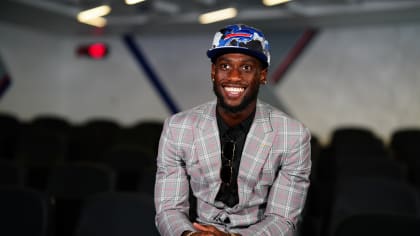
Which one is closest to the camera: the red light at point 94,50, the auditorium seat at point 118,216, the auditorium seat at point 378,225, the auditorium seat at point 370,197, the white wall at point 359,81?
the auditorium seat at point 378,225

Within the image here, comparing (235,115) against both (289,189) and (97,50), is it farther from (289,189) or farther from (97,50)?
(97,50)

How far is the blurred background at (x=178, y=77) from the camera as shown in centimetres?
580

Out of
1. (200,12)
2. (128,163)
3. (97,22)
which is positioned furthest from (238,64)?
(97,22)

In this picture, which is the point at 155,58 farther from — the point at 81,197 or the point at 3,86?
the point at 81,197

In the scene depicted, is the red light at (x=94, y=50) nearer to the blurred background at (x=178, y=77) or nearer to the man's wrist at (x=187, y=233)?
the blurred background at (x=178, y=77)

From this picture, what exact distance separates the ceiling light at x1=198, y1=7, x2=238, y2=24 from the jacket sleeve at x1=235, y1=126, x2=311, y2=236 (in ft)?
15.9

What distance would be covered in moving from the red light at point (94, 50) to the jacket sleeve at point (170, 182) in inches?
312

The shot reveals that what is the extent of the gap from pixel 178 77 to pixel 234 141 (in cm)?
724

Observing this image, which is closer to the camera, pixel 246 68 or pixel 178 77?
pixel 246 68

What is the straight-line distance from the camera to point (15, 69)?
880cm

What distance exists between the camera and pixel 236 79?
190 cm

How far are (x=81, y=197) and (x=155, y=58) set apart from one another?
602 cm

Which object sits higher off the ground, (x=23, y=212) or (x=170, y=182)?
(x=170, y=182)

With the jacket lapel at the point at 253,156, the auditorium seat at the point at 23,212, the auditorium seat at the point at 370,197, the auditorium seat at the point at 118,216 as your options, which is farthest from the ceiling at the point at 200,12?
the jacket lapel at the point at 253,156
